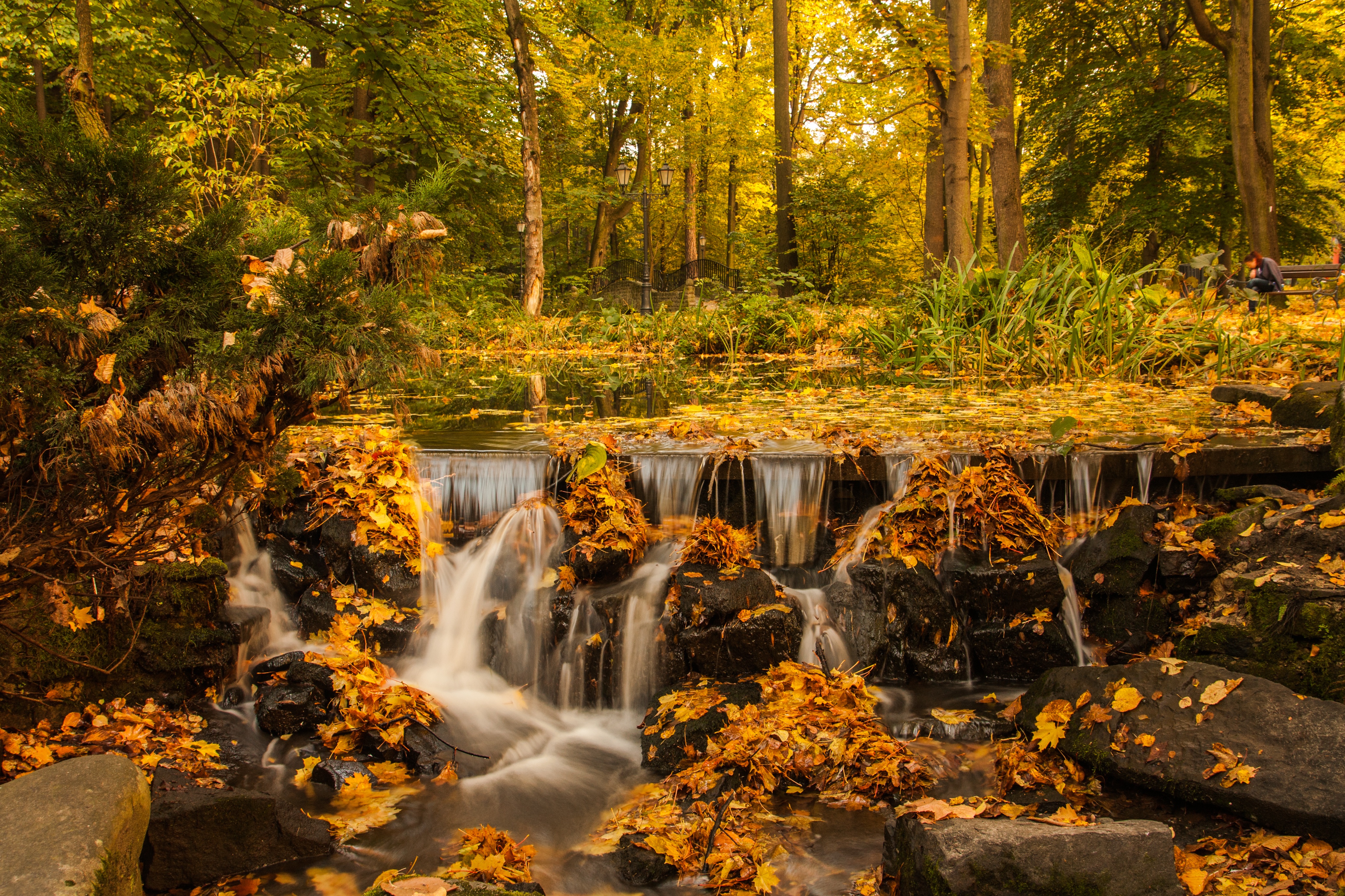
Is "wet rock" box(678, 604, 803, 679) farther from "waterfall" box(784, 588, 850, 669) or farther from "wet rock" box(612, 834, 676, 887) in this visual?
"wet rock" box(612, 834, 676, 887)

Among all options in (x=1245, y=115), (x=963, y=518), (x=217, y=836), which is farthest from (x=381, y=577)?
(x=1245, y=115)

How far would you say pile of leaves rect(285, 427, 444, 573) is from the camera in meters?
5.25

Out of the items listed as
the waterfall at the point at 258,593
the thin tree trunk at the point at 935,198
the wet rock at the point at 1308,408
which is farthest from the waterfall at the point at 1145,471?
the thin tree trunk at the point at 935,198

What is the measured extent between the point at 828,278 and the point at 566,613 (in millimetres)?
21445

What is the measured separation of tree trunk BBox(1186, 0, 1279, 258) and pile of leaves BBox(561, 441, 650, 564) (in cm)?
1412

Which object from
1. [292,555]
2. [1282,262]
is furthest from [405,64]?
[1282,262]

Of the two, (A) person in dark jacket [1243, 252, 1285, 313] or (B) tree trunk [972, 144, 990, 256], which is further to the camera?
(A) person in dark jacket [1243, 252, 1285, 313]

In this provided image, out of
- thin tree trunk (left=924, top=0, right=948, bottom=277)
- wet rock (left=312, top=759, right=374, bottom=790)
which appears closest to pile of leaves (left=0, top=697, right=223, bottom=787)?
wet rock (left=312, top=759, right=374, bottom=790)

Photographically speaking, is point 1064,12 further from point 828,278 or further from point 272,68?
point 272,68

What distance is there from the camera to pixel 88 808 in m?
2.53

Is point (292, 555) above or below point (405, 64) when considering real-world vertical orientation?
below

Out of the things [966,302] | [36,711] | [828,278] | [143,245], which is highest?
[828,278]

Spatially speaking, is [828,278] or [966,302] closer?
[966,302]

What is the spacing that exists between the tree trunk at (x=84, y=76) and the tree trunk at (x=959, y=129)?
9.54m
